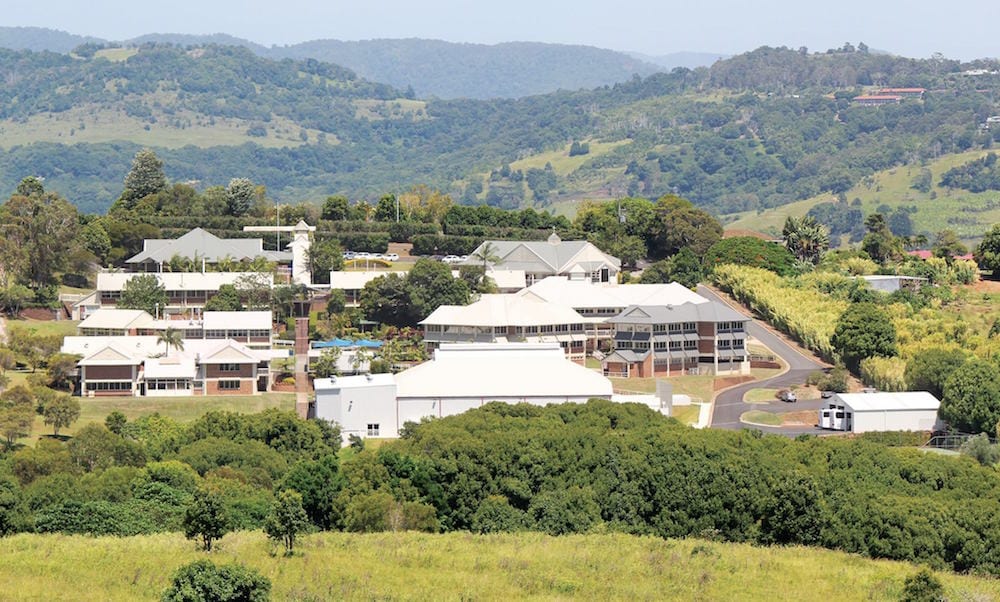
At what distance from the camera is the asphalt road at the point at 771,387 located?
84225 millimetres

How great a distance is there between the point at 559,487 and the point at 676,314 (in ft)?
119

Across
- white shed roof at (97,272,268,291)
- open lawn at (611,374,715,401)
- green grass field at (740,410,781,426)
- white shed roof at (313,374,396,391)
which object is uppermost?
white shed roof at (97,272,268,291)

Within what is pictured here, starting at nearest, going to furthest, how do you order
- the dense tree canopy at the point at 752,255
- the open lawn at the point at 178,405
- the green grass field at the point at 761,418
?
1. the open lawn at the point at 178,405
2. the green grass field at the point at 761,418
3. the dense tree canopy at the point at 752,255

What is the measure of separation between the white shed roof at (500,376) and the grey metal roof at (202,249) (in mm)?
34236

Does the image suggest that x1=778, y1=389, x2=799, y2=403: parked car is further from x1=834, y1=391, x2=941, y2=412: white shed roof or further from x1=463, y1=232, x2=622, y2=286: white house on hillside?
x1=463, y1=232, x2=622, y2=286: white house on hillside

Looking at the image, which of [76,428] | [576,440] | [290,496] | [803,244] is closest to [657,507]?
A: [576,440]

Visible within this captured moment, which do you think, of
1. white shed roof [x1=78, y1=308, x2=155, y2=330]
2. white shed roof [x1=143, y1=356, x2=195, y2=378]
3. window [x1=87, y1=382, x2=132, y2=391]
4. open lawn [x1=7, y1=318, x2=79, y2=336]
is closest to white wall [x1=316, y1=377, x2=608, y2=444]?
white shed roof [x1=143, y1=356, x2=195, y2=378]

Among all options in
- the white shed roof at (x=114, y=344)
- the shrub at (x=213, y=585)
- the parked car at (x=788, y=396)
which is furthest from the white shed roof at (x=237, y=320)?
the shrub at (x=213, y=585)

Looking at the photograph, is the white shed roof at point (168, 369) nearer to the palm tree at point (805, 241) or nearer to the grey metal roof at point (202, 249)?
the grey metal roof at point (202, 249)

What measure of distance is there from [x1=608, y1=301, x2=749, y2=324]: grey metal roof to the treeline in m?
25.2

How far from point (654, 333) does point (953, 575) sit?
147ft

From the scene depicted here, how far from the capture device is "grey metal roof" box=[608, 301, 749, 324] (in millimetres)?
96625

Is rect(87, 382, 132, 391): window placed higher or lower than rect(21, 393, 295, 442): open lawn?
higher

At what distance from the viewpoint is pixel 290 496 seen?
49.5 metres
